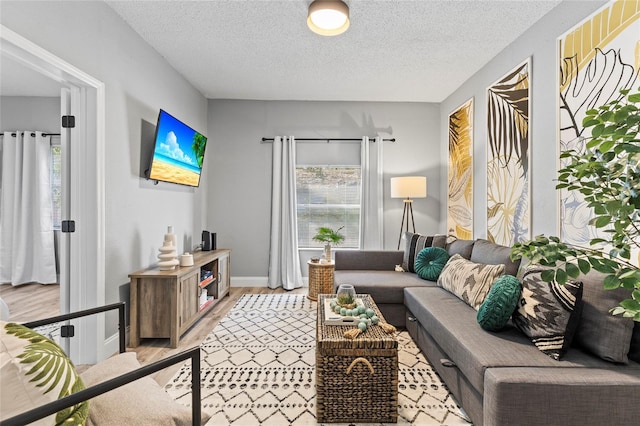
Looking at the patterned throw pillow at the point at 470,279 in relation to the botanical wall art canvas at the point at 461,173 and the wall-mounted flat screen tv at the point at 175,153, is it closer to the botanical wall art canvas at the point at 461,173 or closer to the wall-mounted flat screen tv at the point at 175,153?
the botanical wall art canvas at the point at 461,173

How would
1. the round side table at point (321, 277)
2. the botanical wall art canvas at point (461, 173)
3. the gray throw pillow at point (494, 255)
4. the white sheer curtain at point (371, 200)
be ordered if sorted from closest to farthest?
the gray throw pillow at point (494, 255) → the botanical wall art canvas at point (461, 173) → the round side table at point (321, 277) → the white sheer curtain at point (371, 200)

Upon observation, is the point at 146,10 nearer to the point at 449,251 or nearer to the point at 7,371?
the point at 7,371

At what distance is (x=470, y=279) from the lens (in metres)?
2.50

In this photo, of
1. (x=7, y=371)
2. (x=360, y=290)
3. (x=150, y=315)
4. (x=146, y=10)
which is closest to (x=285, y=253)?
(x=360, y=290)

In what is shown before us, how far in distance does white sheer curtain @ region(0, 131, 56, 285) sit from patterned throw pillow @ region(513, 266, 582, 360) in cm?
571

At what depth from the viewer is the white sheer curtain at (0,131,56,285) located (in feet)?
14.9

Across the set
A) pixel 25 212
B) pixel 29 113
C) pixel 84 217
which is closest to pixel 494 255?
pixel 84 217

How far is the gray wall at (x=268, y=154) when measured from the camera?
4738 millimetres

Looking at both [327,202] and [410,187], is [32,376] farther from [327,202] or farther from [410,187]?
[327,202]

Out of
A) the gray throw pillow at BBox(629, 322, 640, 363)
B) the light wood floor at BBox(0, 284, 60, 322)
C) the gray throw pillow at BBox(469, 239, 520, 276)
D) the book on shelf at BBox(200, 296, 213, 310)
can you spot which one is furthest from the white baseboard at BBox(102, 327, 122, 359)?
the gray throw pillow at BBox(629, 322, 640, 363)

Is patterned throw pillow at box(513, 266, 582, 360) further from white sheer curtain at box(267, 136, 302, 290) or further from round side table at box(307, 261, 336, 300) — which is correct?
white sheer curtain at box(267, 136, 302, 290)

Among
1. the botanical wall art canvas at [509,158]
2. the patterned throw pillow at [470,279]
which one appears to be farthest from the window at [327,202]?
the patterned throw pillow at [470,279]

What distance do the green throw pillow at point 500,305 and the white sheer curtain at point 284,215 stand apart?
303cm

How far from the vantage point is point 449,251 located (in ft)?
11.2
